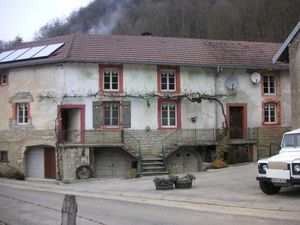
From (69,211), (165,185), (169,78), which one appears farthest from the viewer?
(169,78)

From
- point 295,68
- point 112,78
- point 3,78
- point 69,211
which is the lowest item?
point 69,211

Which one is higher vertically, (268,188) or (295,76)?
(295,76)

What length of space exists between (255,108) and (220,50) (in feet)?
14.5

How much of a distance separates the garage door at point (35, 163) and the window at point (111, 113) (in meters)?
4.40

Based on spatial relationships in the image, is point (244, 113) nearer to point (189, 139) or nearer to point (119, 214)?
point (189, 139)

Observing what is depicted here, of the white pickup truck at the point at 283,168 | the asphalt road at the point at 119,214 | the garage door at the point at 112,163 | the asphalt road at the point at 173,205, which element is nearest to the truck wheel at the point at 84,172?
the garage door at the point at 112,163

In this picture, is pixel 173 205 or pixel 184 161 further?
pixel 184 161

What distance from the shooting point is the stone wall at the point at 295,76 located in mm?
22798

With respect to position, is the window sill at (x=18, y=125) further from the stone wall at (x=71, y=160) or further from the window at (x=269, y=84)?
the window at (x=269, y=84)

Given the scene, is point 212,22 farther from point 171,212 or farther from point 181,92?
point 171,212

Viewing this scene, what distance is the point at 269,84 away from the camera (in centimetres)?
3192

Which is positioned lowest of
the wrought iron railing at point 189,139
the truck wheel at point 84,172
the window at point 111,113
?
the truck wheel at point 84,172

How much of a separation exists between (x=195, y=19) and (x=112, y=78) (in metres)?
36.6

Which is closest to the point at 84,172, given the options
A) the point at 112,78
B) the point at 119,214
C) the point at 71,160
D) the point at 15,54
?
the point at 71,160
